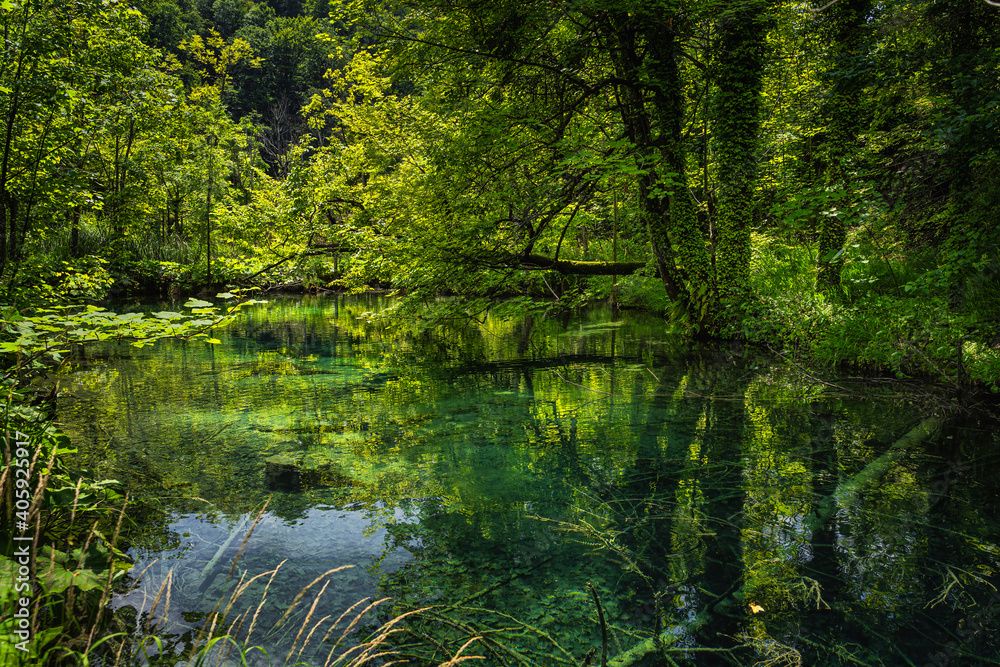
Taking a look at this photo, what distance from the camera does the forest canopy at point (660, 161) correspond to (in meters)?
4.91

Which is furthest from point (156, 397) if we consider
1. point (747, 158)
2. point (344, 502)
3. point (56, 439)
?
point (747, 158)

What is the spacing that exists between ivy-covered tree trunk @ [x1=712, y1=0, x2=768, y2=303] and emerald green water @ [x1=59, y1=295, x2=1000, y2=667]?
178 cm

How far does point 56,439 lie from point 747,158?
324 inches

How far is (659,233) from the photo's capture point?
8.73 m

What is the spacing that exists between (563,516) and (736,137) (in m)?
6.42

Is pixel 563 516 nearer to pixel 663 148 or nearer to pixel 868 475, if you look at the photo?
pixel 868 475

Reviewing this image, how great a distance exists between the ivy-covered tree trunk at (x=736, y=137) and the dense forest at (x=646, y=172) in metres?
0.03

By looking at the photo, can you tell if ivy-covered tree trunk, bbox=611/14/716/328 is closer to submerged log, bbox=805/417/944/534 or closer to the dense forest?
the dense forest

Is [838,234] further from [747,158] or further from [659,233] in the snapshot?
[659,233]

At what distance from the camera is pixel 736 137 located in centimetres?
754

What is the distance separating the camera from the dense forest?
183 inches

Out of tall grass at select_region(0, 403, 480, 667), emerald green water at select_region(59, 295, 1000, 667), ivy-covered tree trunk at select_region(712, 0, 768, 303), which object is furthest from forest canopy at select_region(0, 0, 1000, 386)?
tall grass at select_region(0, 403, 480, 667)

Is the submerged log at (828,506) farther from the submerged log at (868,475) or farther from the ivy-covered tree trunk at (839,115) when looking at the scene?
the ivy-covered tree trunk at (839,115)

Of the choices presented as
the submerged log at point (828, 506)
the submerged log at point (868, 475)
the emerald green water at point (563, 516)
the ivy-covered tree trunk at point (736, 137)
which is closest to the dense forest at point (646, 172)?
the ivy-covered tree trunk at point (736, 137)
